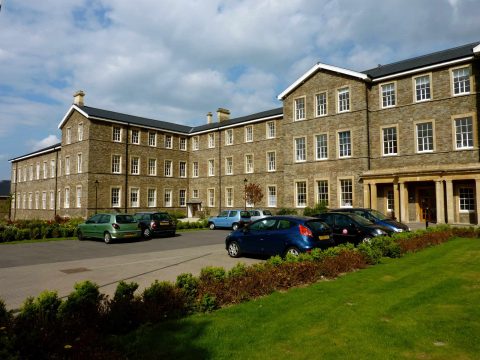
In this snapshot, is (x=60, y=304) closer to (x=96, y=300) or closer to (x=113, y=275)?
(x=96, y=300)

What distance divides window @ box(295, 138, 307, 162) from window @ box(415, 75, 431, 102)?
9701mm

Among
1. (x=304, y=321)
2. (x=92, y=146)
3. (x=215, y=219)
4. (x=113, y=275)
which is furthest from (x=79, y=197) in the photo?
(x=304, y=321)

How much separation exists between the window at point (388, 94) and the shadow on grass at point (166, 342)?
26.9 m

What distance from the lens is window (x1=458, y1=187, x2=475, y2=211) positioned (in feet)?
79.9

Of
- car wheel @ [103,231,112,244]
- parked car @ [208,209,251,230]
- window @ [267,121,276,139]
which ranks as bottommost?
car wheel @ [103,231,112,244]

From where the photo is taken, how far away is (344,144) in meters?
29.7

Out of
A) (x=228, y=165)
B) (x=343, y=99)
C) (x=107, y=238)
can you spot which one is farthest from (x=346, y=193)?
(x=107, y=238)

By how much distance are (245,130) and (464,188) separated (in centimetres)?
2215

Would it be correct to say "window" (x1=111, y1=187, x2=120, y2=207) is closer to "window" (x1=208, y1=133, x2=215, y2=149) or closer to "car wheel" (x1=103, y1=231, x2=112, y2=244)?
"window" (x1=208, y1=133, x2=215, y2=149)

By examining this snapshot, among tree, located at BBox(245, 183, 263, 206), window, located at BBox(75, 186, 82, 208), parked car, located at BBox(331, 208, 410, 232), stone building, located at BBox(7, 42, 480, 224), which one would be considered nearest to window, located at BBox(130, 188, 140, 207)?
stone building, located at BBox(7, 42, 480, 224)

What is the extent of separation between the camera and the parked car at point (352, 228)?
14.4 meters

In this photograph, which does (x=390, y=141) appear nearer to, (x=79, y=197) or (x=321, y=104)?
(x=321, y=104)

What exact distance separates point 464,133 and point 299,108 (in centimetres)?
1332

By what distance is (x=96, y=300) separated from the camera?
5.46 m
